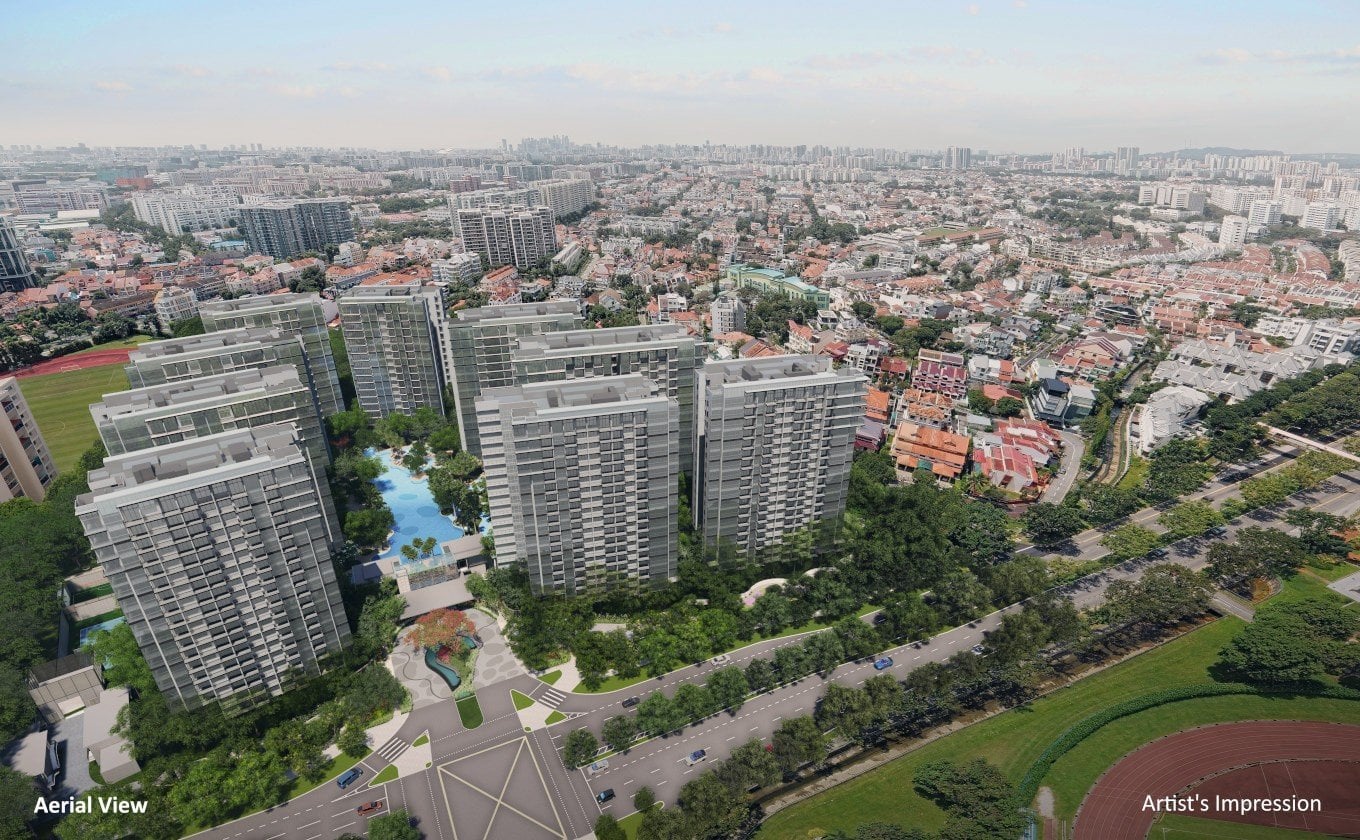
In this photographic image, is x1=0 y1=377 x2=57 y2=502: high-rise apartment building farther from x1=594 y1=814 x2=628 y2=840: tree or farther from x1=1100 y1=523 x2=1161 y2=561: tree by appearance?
x1=1100 y1=523 x2=1161 y2=561: tree

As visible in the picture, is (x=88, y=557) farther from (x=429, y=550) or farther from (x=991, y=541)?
(x=991, y=541)

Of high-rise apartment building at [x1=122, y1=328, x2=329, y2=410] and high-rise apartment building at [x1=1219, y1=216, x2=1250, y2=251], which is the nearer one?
high-rise apartment building at [x1=122, y1=328, x2=329, y2=410]

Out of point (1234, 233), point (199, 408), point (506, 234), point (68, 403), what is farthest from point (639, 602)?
point (1234, 233)

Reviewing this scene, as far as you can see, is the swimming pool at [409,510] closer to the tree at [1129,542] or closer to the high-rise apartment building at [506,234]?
the tree at [1129,542]

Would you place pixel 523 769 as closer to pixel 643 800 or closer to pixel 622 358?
pixel 643 800

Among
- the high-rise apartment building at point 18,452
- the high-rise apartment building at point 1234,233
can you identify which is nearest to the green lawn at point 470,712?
the high-rise apartment building at point 18,452

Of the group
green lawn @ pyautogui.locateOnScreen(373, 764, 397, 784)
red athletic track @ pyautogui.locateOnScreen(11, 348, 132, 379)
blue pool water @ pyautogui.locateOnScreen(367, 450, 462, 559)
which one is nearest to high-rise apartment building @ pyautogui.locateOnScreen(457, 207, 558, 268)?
red athletic track @ pyautogui.locateOnScreen(11, 348, 132, 379)

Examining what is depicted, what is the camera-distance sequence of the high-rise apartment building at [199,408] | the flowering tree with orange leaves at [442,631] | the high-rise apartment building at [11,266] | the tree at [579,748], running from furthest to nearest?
the high-rise apartment building at [11,266] < the flowering tree with orange leaves at [442,631] < the high-rise apartment building at [199,408] < the tree at [579,748]
